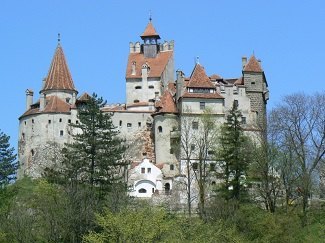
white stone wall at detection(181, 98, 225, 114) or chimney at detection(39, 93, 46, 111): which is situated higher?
chimney at detection(39, 93, 46, 111)

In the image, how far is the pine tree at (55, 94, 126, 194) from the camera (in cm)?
5575

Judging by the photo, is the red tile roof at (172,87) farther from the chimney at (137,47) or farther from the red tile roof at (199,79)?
the chimney at (137,47)

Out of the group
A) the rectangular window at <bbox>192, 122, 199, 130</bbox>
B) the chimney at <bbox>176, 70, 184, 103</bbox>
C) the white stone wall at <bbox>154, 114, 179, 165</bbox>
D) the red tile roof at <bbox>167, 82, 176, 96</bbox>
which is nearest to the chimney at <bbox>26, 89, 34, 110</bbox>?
the red tile roof at <bbox>167, 82, 176, 96</bbox>

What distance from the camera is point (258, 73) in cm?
8125

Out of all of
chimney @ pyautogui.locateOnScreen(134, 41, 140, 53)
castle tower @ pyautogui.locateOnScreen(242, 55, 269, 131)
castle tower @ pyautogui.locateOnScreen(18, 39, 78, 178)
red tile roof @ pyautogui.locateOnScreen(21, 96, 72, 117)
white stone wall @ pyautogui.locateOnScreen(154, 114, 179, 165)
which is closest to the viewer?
white stone wall @ pyautogui.locateOnScreen(154, 114, 179, 165)

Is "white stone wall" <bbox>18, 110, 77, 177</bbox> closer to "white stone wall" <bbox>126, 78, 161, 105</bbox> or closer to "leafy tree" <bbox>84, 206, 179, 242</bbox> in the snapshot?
"white stone wall" <bbox>126, 78, 161, 105</bbox>

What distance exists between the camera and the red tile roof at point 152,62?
3469 inches

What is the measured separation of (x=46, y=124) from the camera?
8319 centimetres

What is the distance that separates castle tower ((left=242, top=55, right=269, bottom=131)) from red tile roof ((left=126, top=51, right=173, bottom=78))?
10.4 m

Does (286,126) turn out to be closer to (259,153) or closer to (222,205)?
(259,153)

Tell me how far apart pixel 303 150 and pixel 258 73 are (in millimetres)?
22723

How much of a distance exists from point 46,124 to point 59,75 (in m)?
6.87

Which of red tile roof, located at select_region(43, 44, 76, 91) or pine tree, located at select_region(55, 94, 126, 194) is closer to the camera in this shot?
pine tree, located at select_region(55, 94, 126, 194)

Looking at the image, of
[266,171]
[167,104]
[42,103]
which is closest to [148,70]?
[167,104]
